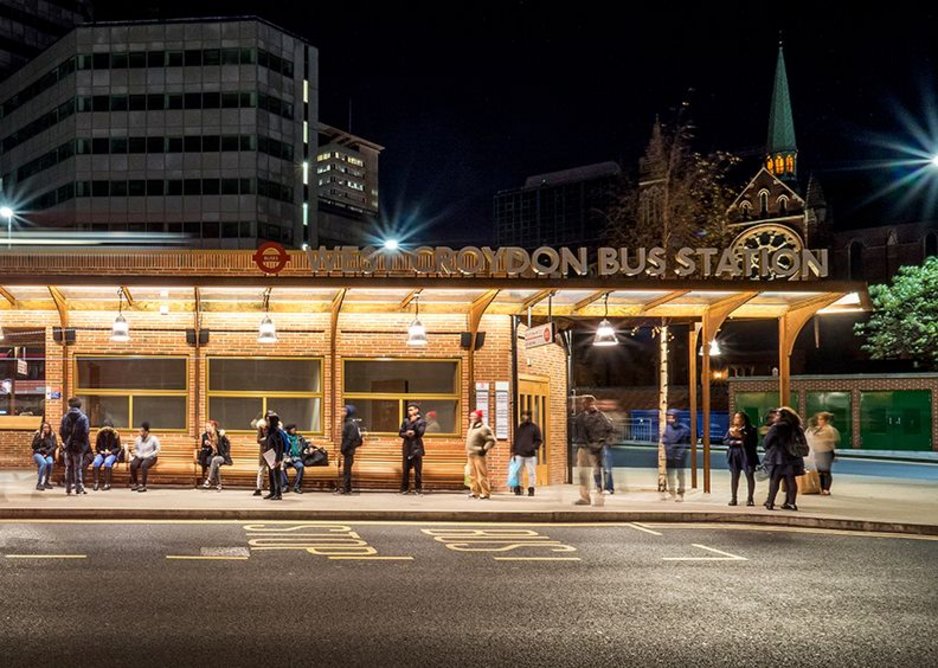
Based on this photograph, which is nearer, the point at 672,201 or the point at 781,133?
the point at 672,201

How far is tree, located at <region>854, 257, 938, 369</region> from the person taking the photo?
44.9m

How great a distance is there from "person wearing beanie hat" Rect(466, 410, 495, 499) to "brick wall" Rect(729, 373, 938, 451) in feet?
87.4

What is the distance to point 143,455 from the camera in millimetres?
18781

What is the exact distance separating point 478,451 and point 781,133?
86.3 metres

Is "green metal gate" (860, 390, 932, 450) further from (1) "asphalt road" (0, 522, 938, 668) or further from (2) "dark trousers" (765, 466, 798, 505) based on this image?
(1) "asphalt road" (0, 522, 938, 668)

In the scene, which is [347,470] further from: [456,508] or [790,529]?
[790,529]

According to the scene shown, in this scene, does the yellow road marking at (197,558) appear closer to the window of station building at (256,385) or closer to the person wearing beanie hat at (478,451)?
the person wearing beanie hat at (478,451)

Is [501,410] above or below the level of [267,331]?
below

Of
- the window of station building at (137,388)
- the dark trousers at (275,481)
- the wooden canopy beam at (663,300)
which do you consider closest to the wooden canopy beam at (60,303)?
the window of station building at (137,388)

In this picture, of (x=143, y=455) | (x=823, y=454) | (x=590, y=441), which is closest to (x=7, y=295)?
(x=143, y=455)

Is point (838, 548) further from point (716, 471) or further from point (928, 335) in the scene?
point (928, 335)

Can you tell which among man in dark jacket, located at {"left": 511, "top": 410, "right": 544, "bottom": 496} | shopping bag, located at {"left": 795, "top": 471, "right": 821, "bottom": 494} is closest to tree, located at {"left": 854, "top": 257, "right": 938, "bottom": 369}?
shopping bag, located at {"left": 795, "top": 471, "right": 821, "bottom": 494}

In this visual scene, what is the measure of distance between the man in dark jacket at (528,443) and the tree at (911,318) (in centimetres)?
3129

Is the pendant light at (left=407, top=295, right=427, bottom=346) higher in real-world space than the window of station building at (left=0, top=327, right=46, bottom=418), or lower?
higher
